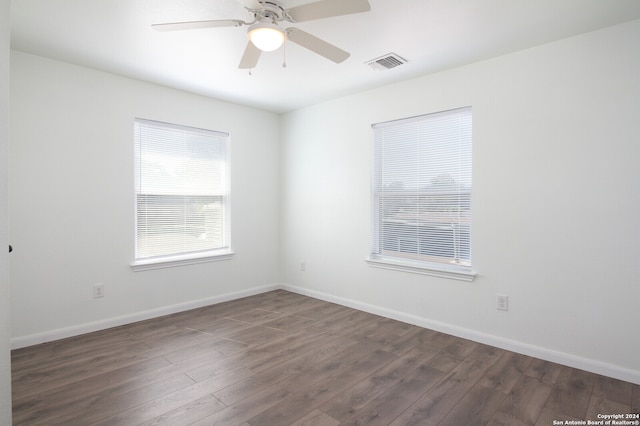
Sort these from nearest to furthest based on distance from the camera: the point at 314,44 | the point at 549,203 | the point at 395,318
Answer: the point at 314,44 < the point at 549,203 < the point at 395,318

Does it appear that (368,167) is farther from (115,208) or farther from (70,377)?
(70,377)

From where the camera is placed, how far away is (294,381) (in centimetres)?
247

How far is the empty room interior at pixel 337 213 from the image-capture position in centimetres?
224

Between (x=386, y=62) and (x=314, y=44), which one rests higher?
(x=386, y=62)

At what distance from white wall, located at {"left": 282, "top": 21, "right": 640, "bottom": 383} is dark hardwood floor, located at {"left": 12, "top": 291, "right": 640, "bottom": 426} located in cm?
25

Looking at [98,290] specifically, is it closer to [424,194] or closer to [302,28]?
[302,28]

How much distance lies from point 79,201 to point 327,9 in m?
2.96

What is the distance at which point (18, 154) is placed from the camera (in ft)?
9.77

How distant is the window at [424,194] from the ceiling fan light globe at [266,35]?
206 centimetres

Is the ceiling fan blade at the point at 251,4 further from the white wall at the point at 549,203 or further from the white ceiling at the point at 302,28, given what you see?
the white wall at the point at 549,203

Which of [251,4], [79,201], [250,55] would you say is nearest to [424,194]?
[250,55]

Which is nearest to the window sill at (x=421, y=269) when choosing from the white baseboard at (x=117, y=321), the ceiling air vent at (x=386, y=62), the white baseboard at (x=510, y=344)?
the white baseboard at (x=510, y=344)

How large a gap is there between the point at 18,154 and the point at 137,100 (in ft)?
3.89

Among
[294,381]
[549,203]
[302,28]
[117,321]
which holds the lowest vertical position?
[294,381]
